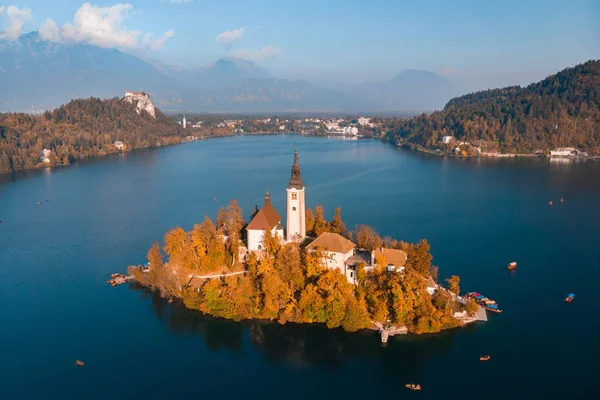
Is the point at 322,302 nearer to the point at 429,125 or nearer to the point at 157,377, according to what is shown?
the point at 157,377

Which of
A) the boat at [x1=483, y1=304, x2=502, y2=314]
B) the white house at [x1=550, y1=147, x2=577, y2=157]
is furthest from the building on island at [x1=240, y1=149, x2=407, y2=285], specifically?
the white house at [x1=550, y1=147, x2=577, y2=157]

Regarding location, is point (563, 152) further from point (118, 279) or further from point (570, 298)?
point (118, 279)

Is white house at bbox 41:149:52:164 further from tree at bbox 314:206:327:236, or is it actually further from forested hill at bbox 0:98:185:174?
tree at bbox 314:206:327:236

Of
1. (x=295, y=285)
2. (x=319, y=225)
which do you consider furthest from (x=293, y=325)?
(x=319, y=225)

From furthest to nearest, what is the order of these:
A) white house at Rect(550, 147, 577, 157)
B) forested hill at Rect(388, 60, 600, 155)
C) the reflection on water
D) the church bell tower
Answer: forested hill at Rect(388, 60, 600, 155), white house at Rect(550, 147, 577, 157), the church bell tower, the reflection on water

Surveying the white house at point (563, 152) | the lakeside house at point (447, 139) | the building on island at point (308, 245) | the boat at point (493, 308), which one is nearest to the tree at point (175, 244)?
the building on island at point (308, 245)

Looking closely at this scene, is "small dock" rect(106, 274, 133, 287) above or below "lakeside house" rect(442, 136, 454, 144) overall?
below

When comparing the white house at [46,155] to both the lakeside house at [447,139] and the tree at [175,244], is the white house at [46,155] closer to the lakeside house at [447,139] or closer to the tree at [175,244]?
the tree at [175,244]
